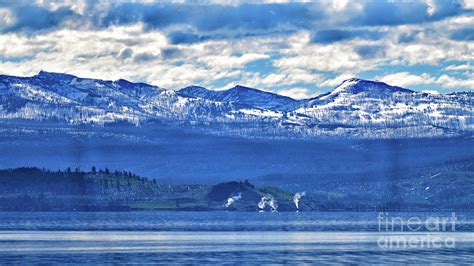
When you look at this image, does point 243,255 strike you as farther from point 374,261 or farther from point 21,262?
point 21,262

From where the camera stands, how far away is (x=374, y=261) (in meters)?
177

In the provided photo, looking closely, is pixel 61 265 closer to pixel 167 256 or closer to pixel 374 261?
pixel 167 256

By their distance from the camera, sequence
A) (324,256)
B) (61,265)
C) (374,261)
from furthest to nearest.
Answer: (324,256), (374,261), (61,265)

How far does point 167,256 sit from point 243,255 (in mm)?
12784

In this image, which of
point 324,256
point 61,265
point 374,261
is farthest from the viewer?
point 324,256

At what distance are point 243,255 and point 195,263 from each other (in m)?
20.2

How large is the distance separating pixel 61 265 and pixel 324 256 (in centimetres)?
4564

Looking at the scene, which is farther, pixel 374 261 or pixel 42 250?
pixel 42 250

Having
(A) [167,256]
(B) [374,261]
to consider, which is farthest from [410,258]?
(A) [167,256]

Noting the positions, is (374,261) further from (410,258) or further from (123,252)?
(123,252)

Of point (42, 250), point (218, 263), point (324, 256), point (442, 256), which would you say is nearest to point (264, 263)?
point (218, 263)

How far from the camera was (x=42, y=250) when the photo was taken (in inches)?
7825

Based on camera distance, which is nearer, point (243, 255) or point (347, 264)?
point (347, 264)

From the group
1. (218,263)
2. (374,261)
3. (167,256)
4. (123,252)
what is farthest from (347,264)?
(123,252)
